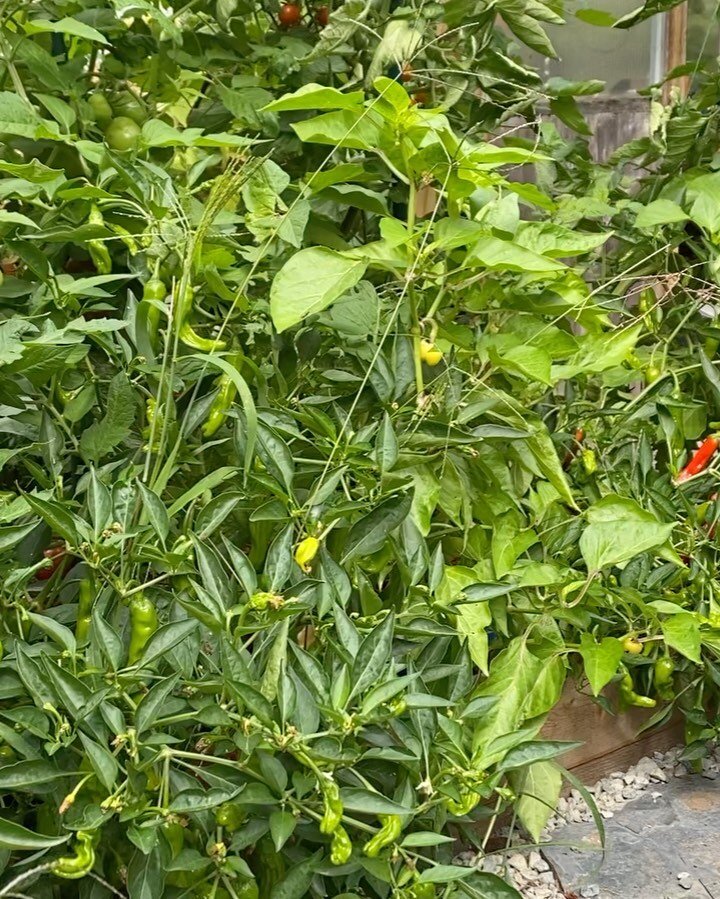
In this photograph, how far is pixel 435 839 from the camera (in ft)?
2.38

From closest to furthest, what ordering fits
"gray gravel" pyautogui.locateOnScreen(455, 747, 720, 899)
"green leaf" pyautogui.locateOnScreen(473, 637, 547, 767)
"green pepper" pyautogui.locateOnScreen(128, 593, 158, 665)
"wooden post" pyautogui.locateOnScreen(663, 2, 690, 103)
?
"green pepper" pyautogui.locateOnScreen(128, 593, 158, 665), "green leaf" pyautogui.locateOnScreen(473, 637, 547, 767), "gray gravel" pyautogui.locateOnScreen(455, 747, 720, 899), "wooden post" pyautogui.locateOnScreen(663, 2, 690, 103)

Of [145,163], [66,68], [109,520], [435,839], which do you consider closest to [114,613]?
[109,520]

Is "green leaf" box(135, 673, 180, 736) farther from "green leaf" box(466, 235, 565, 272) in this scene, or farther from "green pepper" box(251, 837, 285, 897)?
"green leaf" box(466, 235, 565, 272)

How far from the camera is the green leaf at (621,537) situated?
1.02 m

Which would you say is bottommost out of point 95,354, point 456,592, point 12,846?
point 456,592

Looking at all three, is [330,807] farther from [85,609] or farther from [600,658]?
[600,658]

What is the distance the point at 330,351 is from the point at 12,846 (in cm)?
59

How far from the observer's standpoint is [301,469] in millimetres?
895

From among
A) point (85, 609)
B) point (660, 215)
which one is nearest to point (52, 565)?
point (85, 609)

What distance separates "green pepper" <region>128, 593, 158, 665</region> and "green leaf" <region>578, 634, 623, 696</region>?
Answer: 49cm

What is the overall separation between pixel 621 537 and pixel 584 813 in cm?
44

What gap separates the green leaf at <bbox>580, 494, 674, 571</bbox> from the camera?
3.36ft

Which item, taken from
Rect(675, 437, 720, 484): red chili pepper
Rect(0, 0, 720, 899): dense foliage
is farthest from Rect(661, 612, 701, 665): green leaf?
Rect(675, 437, 720, 484): red chili pepper

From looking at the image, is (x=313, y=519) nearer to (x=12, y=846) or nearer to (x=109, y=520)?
(x=109, y=520)
